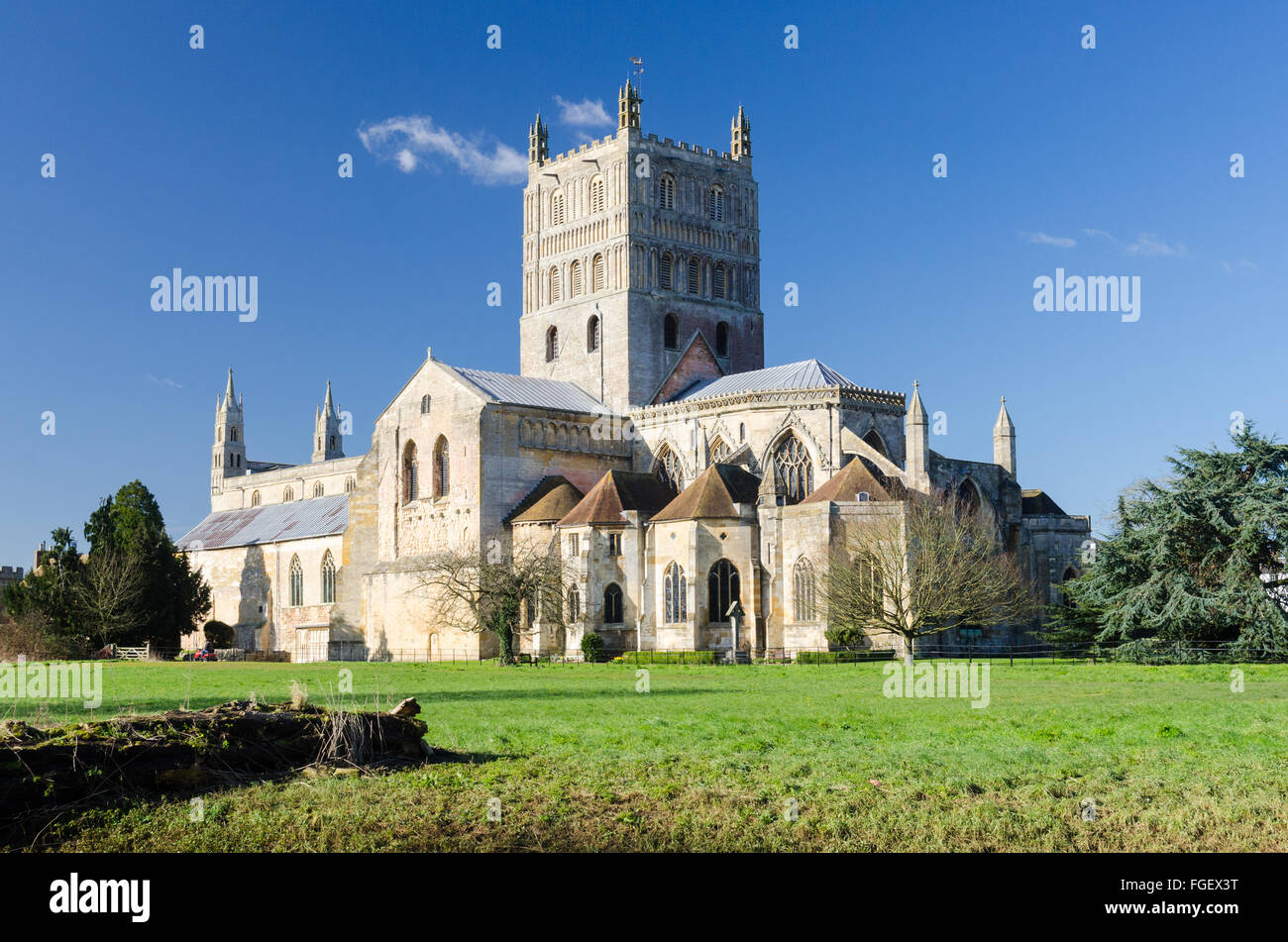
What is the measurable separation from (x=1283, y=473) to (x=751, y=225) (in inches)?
1428

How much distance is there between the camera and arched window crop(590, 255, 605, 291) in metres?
72.3

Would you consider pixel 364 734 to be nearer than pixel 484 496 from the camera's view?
Yes

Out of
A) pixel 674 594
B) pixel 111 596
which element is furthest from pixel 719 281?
pixel 111 596

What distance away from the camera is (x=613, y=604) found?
5684 cm

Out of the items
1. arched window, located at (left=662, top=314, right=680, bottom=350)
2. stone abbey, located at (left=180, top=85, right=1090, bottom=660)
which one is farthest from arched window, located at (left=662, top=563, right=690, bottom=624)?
arched window, located at (left=662, top=314, right=680, bottom=350)

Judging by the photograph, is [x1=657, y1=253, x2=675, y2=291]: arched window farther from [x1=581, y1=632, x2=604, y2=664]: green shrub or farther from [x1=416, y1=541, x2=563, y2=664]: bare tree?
[x1=581, y1=632, x2=604, y2=664]: green shrub

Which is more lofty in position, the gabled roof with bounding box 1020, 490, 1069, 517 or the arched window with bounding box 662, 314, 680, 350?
the arched window with bounding box 662, 314, 680, 350

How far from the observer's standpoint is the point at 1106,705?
25.1 m

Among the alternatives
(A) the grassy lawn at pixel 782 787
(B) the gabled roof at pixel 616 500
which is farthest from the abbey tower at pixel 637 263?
(A) the grassy lawn at pixel 782 787

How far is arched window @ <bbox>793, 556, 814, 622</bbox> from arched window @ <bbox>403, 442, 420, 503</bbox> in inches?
878

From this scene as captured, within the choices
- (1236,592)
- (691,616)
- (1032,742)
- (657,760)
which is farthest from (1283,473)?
(657,760)

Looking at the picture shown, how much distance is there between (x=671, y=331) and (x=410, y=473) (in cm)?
1518

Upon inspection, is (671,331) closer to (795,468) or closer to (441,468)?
(441,468)
